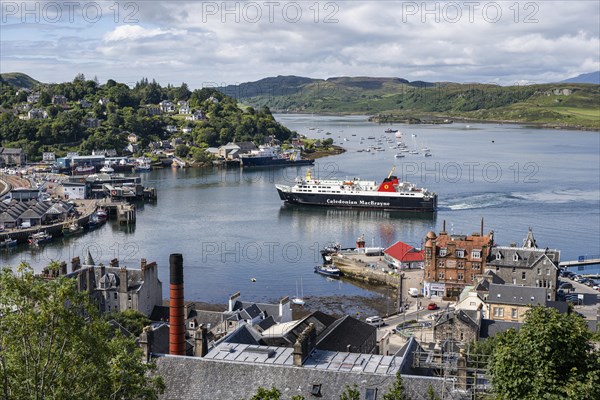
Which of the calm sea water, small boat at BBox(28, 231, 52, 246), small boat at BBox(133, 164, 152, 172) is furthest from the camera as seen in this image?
small boat at BBox(133, 164, 152, 172)

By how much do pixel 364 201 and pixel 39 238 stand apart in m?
35.4

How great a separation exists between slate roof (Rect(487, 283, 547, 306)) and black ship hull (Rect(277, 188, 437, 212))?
138ft

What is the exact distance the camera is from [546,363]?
13.5 meters

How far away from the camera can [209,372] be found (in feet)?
63.0

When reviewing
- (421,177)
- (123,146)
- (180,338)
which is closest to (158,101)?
(123,146)

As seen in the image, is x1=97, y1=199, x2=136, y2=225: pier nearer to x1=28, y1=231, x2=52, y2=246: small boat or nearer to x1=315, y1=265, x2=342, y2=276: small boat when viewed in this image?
x1=28, y1=231, x2=52, y2=246: small boat

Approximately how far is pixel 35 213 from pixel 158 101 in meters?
112

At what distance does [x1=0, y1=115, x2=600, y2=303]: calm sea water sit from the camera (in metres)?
50.2

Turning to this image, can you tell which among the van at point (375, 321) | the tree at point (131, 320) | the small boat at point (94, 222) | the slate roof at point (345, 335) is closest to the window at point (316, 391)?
the slate roof at point (345, 335)

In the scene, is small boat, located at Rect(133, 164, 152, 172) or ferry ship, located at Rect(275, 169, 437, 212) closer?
ferry ship, located at Rect(275, 169, 437, 212)

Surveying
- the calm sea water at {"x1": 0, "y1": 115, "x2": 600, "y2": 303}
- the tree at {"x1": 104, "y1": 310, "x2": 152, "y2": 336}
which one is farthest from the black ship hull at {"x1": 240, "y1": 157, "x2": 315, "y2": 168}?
the tree at {"x1": 104, "y1": 310, "x2": 152, "y2": 336}

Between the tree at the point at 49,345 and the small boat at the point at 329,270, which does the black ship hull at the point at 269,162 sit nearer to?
the small boat at the point at 329,270

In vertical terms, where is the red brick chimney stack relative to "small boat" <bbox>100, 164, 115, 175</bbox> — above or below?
below

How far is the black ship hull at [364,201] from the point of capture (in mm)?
77512
